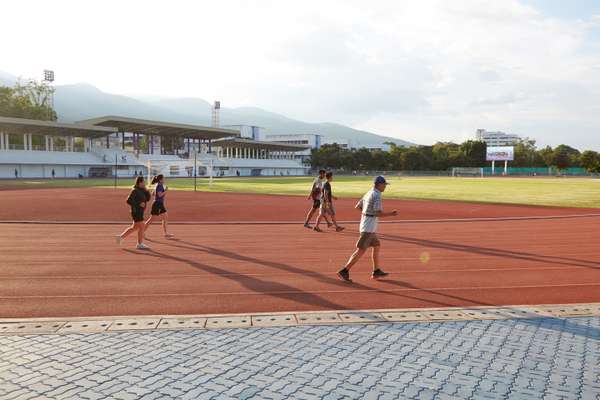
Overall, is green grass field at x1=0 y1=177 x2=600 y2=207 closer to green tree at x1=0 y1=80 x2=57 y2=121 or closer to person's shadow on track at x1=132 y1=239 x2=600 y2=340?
person's shadow on track at x1=132 y1=239 x2=600 y2=340

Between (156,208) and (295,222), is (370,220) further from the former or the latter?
(295,222)

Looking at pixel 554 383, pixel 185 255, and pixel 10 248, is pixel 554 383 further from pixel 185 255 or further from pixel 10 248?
pixel 10 248

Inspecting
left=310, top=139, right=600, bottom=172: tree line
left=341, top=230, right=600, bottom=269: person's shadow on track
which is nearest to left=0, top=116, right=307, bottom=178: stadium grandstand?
left=310, top=139, right=600, bottom=172: tree line

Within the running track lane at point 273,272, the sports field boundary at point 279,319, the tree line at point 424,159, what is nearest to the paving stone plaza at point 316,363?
the sports field boundary at point 279,319

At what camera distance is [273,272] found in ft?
28.7

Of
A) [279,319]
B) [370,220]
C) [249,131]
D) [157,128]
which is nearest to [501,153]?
[157,128]

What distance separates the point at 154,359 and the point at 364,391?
2.23 m

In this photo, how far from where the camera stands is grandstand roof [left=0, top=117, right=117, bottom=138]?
6012cm

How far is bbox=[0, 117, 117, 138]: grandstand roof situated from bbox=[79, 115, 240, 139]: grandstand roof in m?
1.61

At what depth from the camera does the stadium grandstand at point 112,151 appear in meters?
63.6

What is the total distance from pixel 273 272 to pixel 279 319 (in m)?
2.82

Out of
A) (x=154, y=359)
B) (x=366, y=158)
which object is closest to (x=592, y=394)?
(x=154, y=359)

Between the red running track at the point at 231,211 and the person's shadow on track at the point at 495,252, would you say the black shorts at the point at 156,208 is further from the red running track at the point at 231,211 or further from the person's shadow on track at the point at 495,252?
the person's shadow on track at the point at 495,252

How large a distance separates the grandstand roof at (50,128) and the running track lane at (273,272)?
183ft
